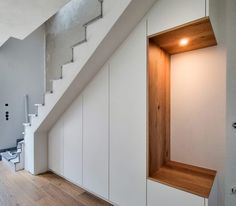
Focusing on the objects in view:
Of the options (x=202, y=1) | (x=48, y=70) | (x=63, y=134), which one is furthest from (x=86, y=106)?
(x=48, y=70)

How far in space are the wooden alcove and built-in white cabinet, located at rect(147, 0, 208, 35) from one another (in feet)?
0.15

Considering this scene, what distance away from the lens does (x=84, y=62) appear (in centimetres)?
186

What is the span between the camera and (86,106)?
7.29ft

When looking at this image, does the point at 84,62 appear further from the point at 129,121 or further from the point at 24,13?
the point at 24,13

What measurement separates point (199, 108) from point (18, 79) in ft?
13.6

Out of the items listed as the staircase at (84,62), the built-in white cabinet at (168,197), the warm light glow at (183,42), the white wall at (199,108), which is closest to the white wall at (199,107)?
the white wall at (199,108)

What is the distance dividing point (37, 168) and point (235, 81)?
3.14 meters

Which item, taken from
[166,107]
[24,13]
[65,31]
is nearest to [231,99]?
[166,107]

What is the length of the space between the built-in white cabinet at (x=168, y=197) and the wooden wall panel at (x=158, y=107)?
15 centimetres

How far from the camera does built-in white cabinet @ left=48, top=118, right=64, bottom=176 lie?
8.70 feet

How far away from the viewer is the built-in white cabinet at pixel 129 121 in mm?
1661

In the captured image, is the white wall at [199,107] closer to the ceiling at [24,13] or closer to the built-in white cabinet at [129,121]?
the built-in white cabinet at [129,121]

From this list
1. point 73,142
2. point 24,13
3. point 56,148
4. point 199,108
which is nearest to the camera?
point 199,108

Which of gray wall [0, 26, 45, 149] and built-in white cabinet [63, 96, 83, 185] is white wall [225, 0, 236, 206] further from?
gray wall [0, 26, 45, 149]
